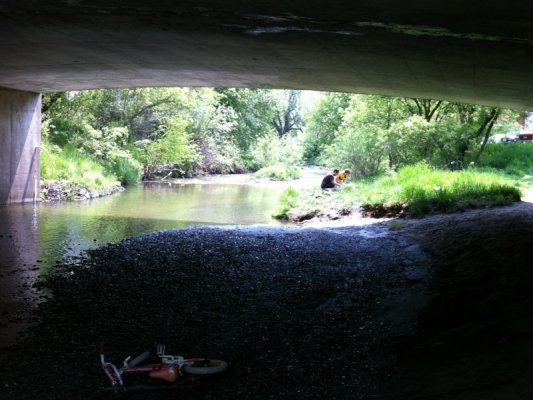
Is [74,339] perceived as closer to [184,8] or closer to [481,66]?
[184,8]

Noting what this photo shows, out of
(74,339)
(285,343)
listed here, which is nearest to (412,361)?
(285,343)

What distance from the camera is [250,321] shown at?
7207mm

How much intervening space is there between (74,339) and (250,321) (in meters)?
2.20

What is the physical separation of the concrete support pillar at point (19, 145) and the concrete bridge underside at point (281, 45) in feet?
5.86

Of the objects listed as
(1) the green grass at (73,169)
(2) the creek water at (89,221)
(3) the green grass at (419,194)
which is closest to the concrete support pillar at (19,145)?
(2) the creek water at (89,221)

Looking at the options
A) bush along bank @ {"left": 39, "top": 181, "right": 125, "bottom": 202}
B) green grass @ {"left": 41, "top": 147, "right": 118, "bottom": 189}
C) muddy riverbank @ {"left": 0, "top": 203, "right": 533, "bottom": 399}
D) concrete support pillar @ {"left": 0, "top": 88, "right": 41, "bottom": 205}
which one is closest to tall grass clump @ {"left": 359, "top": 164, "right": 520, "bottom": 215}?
muddy riverbank @ {"left": 0, "top": 203, "right": 533, "bottom": 399}

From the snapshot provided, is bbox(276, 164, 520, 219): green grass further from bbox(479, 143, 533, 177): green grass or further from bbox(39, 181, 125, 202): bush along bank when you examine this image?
bbox(39, 181, 125, 202): bush along bank

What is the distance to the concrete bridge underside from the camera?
6.84 metres

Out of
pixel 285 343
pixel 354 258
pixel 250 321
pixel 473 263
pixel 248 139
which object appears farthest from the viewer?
pixel 248 139

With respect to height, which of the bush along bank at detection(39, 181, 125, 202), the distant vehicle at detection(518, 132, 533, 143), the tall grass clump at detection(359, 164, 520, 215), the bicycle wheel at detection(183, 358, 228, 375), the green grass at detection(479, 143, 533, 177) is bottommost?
the bicycle wheel at detection(183, 358, 228, 375)

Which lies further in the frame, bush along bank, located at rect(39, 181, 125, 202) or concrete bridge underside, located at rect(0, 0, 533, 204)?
bush along bank, located at rect(39, 181, 125, 202)

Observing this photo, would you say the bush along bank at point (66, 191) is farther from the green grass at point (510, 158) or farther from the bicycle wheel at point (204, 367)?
the bicycle wheel at point (204, 367)

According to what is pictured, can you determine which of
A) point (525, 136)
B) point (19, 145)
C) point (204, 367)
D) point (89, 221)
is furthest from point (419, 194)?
point (525, 136)

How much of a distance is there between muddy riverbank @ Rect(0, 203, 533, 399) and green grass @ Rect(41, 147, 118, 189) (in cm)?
1228
